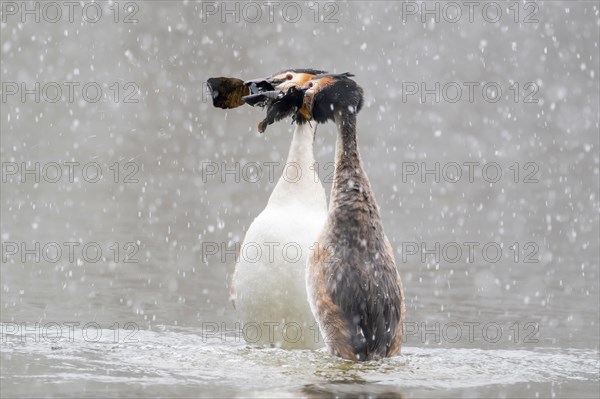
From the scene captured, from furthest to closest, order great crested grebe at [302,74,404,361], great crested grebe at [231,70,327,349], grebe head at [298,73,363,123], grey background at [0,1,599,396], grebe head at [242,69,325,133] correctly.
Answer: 1. grey background at [0,1,599,396]
2. grebe head at [242,69,325,133]
3. great crested grebe at [231,70,327,349]
4. grebe head at [298,73,363,123]
5. great crested grebe at [302,74,404,361]

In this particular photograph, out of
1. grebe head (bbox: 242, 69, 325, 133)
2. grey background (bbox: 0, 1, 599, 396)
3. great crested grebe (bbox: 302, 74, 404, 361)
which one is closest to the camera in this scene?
great crested grebe (bbox: 302, 74, 404, 361)

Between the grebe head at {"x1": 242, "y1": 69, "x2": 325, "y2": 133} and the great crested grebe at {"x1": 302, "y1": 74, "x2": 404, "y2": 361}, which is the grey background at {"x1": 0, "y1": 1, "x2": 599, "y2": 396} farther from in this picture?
the grebe head at {"x1": 242, "y1": 69, "x2": 325, "y2": 133}

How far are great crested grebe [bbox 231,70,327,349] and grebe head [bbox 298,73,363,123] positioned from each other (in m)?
0.32

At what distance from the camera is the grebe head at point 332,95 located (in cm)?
774

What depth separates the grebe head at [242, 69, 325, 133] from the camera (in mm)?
8125

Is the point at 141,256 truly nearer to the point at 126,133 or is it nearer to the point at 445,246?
the point at 445,246

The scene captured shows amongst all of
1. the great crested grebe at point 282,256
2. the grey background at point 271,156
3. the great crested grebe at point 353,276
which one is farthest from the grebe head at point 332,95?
the grey background at point 271,156

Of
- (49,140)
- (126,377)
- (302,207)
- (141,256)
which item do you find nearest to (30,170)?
(49,140)

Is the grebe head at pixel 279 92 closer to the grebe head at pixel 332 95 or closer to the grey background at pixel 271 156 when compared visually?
the grebe head at pixel 332 95

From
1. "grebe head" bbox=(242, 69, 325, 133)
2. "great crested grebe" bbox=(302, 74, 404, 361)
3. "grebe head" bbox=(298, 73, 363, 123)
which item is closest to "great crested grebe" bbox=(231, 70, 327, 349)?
"grebe head" bbox=(242, 69, 325, 133)

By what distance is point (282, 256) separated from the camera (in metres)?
7.84

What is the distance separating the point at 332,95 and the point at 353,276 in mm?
1316

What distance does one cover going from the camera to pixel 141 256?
12.3 meters

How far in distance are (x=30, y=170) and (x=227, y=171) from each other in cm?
334
